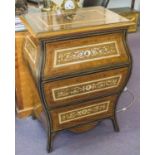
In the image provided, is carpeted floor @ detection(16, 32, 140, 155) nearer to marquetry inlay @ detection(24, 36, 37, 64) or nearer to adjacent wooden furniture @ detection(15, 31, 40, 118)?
adjacent wooden furniture @ detection(15, 31, 40, 118)

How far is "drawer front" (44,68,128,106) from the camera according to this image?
1.23 m

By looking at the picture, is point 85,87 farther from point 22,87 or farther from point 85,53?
point 22,87

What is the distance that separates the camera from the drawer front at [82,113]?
4.51ft

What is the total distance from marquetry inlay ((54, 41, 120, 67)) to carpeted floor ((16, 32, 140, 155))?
2.10ft

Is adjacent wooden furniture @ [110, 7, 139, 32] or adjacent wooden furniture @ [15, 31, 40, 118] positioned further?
adjacent wooden furniture @ [110, 7, 139, 32]

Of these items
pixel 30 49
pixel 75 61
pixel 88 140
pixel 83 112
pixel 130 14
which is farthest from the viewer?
pixel 130 14

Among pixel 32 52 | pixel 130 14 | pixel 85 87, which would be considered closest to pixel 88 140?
pixel 85 87

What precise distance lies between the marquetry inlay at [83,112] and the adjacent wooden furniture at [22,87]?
0.33 metres

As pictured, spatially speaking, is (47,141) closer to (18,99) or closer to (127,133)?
(18,99)

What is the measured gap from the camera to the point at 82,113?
1.45m

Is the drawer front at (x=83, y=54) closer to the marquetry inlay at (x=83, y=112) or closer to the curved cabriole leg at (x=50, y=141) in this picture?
the marquetry inlay at (x=83, y=112)

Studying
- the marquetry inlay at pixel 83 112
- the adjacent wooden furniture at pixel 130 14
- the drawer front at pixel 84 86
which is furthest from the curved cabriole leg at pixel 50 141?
the adjacent wooden furniture at pixel 130 14

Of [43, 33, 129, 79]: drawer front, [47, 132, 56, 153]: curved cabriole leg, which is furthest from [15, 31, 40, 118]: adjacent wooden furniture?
[43, 33, 129, 79]: drawer front
